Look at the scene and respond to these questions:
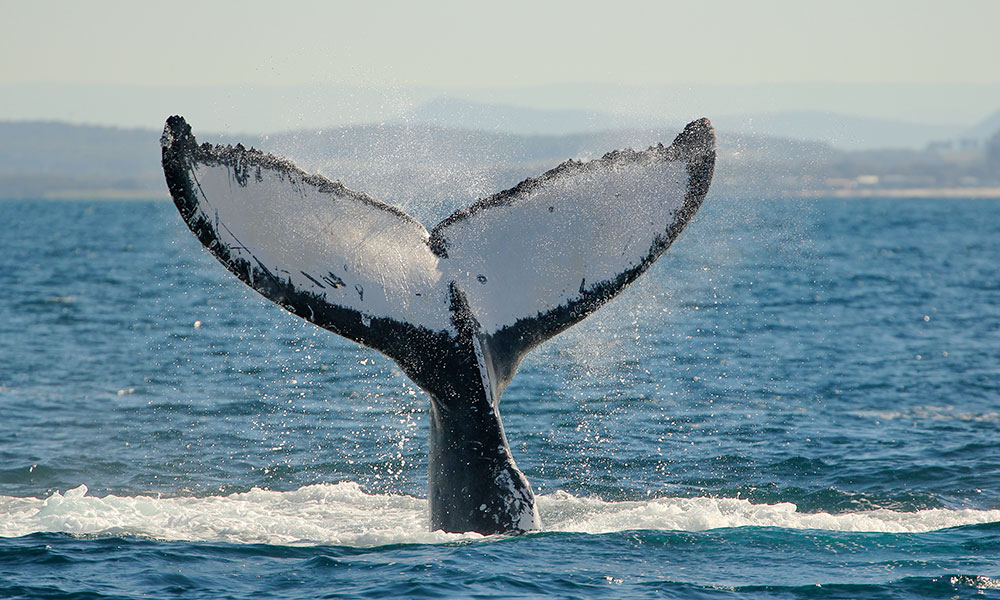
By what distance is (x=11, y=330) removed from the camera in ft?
76.2

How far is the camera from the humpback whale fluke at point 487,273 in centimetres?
715

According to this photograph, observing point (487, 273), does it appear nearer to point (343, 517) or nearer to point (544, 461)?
point (343, 517)

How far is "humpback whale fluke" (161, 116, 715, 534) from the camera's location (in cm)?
715

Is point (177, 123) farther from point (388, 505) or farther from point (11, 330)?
point (11, 330)

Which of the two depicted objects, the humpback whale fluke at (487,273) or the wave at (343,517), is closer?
the humpback whale fluke at (487,273)

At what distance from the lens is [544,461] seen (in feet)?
38.3

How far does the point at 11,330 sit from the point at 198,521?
1575cm

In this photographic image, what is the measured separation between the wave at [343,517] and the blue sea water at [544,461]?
0.12 feet

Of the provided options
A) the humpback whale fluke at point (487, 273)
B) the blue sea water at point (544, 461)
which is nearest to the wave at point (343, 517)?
the blue sea water at point (544, 461)

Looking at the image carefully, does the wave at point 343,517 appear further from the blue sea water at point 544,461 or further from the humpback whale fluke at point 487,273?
the humpback whale fluke at point 487,273

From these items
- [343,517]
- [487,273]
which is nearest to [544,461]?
[343,517]

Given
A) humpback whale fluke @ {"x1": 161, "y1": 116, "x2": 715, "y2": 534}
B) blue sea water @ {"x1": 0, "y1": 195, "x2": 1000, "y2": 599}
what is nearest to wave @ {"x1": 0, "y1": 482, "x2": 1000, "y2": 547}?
blue sea water @ {"x1": 0, "y1": 195, "x2": 1000, "y2": 599}

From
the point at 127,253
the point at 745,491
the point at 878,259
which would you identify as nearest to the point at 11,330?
the point at 745,491

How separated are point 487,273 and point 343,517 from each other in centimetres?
277
